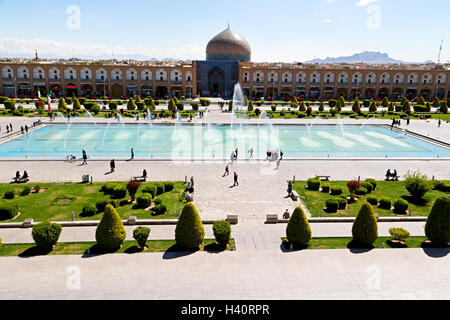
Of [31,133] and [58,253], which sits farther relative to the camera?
[31,133]

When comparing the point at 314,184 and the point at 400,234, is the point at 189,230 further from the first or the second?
the point at 314,184

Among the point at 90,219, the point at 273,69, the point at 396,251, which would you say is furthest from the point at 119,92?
the point at 396,251

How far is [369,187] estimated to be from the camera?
1603cm

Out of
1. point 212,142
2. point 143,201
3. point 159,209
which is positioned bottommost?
point 159,209

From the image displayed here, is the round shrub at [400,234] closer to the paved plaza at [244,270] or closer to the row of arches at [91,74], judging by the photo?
the paved plaza at [244,270]

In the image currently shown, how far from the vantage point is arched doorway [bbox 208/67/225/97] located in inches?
2336

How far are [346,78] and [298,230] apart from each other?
174ft

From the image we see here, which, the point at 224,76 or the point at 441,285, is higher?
the point at 224,76

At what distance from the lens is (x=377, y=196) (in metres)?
15.4

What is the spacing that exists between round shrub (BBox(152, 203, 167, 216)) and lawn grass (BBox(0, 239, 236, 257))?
83.3 inches

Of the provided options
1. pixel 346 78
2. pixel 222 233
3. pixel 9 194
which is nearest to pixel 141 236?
pixel 222 233

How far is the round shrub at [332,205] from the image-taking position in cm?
1380
